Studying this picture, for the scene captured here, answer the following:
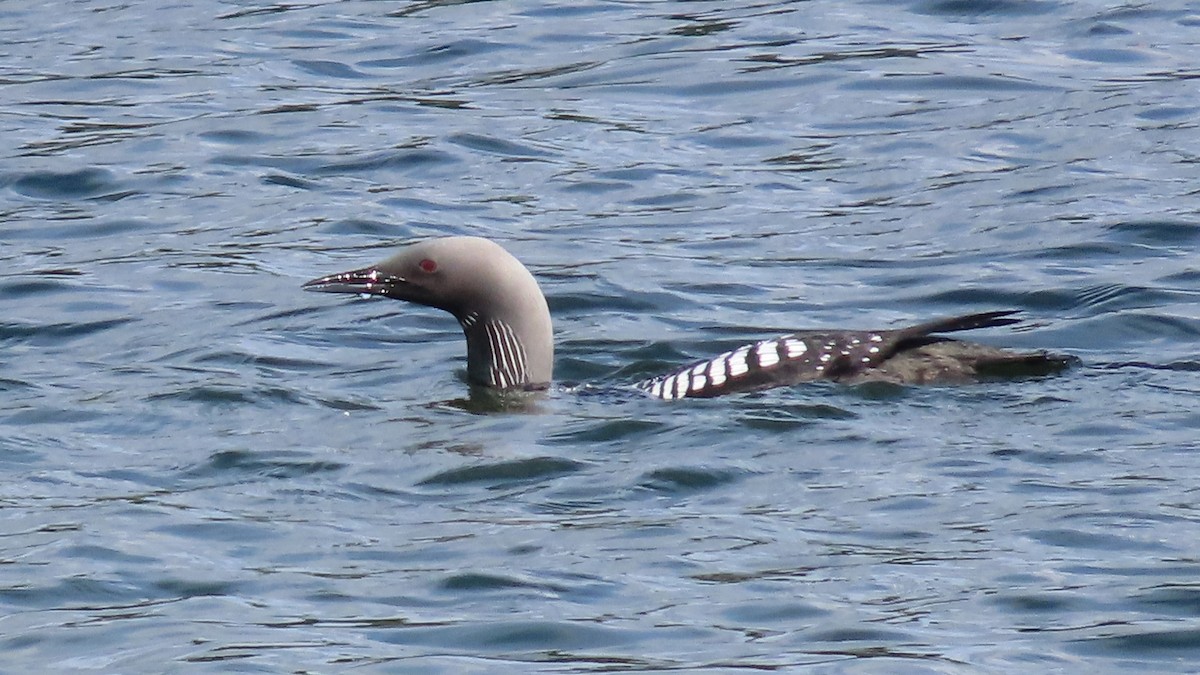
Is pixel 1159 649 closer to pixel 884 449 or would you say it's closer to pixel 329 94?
pixel 884 449

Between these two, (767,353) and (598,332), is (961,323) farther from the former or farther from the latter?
(598,332)

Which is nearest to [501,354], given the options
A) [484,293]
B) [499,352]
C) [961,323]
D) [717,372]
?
[499,352]

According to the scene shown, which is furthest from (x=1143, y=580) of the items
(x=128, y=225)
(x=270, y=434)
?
(x=128, y=225)

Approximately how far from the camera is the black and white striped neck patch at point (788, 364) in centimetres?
852

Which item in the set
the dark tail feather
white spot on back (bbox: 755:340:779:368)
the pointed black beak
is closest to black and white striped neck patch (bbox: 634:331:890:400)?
white spot on back (bbox: 755:340:779:368)

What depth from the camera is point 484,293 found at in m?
9.23

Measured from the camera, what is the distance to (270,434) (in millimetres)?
8406

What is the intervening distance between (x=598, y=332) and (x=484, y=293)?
1.10 meters

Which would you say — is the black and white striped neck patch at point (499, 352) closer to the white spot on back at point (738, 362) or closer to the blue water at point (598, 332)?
the blue water at point (598, 332)

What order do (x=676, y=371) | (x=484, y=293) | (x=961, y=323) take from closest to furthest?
(x=961, y=323), (x=676, y=371), (x=484, y=293)

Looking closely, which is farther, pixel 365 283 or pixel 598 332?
pixel 598 332

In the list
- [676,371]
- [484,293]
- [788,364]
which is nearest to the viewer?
[788,364]

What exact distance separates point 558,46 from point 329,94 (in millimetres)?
1689

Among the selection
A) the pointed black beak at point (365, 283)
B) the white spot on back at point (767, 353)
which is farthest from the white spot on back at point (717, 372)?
the pointed black beak at point (365, 283)
